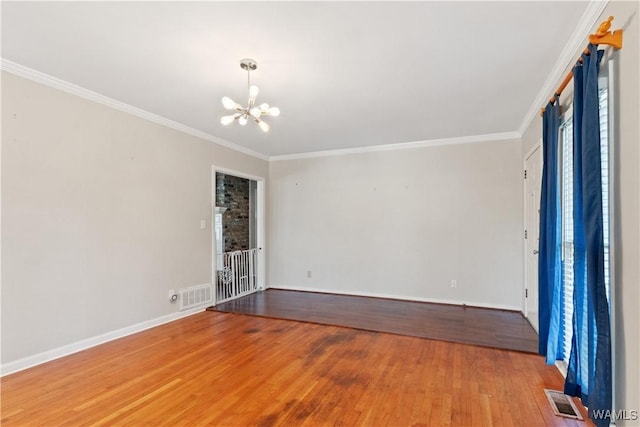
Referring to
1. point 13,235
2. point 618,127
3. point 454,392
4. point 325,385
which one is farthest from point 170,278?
point 618,127

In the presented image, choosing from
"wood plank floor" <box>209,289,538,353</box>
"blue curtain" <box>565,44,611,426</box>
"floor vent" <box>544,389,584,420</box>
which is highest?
"blue curtain" <box>565,44,611,426</box>

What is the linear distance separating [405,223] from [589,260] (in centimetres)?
352

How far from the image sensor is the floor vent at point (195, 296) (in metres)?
4.31

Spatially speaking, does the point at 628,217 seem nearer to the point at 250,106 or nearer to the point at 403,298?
the point at 250,106

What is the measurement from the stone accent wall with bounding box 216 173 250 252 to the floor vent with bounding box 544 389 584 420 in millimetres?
5778

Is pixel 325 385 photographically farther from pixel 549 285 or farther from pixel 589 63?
pixel 589 63

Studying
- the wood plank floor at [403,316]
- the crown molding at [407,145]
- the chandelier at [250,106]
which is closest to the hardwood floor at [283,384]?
the wood plank floor at [403,316]

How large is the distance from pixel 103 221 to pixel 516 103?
479 cm

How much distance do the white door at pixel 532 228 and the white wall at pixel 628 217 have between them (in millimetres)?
2071

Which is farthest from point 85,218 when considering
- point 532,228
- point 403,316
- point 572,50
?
point 532,228

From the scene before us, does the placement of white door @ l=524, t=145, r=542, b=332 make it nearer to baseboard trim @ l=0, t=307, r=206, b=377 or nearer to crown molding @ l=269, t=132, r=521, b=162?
crown molding @ l=269, t=132, r=521, b=162

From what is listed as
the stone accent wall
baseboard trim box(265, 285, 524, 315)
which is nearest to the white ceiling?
baseboard trim box(265, 285, 524, 315)

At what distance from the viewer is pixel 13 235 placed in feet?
8.92

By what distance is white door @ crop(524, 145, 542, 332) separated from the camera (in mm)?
3688
